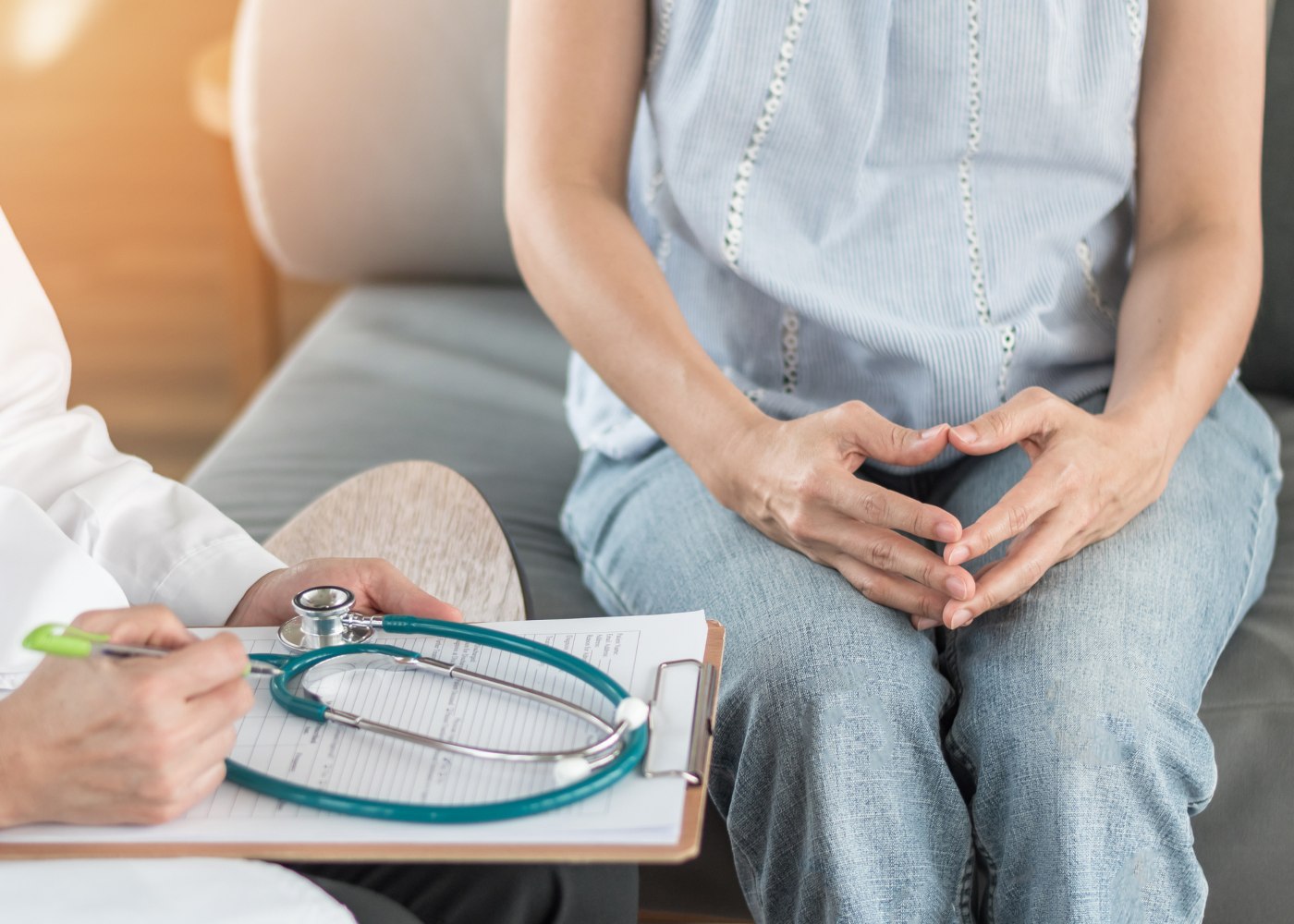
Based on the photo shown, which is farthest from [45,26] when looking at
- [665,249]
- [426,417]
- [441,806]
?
[441,806]

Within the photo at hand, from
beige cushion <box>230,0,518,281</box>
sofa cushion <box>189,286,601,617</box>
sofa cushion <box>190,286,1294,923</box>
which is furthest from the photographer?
beige cushion <box>230,0,518,281</box>

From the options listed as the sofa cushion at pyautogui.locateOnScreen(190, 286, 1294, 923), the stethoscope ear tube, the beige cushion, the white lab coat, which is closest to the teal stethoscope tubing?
the stethoscope ear tube

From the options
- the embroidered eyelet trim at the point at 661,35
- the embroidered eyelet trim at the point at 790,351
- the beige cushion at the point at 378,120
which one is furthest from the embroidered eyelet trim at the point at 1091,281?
the beige cushion at the point at 378,120

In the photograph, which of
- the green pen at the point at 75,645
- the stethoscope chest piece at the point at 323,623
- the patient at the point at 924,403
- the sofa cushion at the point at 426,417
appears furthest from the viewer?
the sofa cushion at the point at 426,417

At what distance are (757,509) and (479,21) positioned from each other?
0.79 metres

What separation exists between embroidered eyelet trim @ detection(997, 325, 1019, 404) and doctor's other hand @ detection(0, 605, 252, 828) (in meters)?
0.56

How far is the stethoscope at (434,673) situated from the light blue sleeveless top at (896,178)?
368mm

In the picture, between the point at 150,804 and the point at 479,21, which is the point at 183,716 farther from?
the point at 479,21

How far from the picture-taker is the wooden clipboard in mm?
515

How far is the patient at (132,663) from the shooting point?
1.75ft

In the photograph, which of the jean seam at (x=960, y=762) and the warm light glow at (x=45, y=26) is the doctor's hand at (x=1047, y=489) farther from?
the warm light glow at (x=45, y=26)

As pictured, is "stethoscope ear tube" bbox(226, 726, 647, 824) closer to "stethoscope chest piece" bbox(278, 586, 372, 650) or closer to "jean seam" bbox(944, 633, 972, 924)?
"stethoscope chest piece" bbox(278, 586, 372, 650)

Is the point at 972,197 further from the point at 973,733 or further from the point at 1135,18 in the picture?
the point at 973,733

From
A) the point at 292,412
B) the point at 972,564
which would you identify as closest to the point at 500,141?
the point at 292,412
